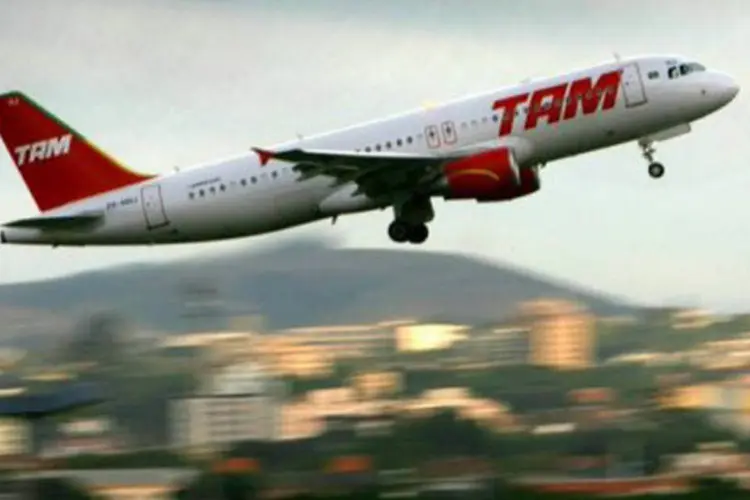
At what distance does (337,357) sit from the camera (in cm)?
11294

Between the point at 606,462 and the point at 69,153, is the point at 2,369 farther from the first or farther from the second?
the point at 69,153

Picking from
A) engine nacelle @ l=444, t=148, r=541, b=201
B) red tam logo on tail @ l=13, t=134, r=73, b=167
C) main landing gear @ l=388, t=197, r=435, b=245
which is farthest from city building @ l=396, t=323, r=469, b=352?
engine nacelle @ l=444, t=148, r=541, b=201

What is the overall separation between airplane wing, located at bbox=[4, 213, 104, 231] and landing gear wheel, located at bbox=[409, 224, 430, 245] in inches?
355

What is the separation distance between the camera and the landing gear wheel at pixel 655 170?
56.8 metres

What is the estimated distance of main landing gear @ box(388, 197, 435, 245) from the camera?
58688 mm

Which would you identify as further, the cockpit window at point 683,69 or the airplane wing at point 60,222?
the airplane wing at point 60,222

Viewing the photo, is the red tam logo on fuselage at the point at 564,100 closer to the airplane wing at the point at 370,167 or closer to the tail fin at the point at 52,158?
the airplane wing at the point at 370,167

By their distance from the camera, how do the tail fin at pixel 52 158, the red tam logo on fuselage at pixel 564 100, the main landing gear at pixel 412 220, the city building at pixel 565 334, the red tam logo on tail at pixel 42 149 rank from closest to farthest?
the red tam logo on fuselage at pixel 564 100, the main landing gear at pixel 412 220, the tail fin at pixel 52 158, the red tam logo on tail at pixel 42 149, the city building at pixel 565 334

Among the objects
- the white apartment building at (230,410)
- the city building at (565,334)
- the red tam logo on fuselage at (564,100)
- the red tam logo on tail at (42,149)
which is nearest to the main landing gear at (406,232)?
the red tam logo on fuselage at (564,100)

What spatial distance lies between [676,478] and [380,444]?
1322 cm

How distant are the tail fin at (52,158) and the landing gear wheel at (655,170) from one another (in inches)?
579

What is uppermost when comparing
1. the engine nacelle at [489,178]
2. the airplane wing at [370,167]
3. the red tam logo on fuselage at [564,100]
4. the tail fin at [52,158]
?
the tail fin at [52,158]

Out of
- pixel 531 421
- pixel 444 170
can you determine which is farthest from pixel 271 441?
pixel 444 170

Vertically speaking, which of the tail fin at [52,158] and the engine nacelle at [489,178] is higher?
the tail fin at [52,158]
